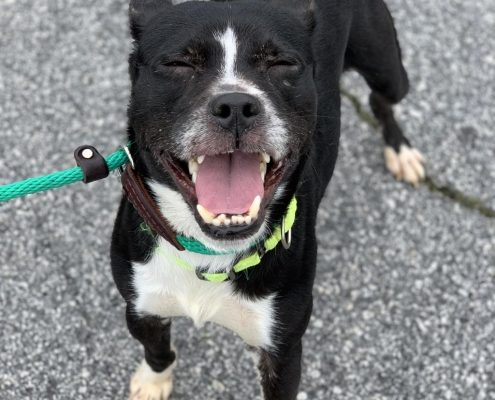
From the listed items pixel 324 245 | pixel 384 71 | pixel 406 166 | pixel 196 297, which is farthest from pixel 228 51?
pixel 406 166

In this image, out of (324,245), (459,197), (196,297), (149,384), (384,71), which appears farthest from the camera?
(459,197)

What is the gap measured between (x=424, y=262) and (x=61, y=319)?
1793 mm

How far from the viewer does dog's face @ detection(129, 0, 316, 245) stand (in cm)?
228

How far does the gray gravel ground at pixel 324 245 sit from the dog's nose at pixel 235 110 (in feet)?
5.16

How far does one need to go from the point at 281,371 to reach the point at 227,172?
0.87 meters

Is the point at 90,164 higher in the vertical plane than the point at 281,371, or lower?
higher

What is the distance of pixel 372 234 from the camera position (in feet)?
13.3

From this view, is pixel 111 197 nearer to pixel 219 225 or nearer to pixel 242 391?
pixel 242 391

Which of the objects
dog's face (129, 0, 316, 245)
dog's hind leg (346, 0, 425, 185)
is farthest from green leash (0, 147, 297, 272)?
dog's hind leg (346, 0, 425, 185)

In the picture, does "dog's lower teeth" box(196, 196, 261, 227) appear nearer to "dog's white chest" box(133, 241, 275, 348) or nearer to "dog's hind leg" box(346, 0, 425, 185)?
"dog's white chest" box(133, 241, 275, 348)

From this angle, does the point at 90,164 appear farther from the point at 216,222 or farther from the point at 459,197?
the point at 459,197

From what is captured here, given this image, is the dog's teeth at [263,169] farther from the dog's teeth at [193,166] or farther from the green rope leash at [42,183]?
the green rope leash at [42,183]

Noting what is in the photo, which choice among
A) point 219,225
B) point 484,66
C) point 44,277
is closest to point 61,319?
point 44,277

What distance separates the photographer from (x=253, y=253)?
8.46 feet
